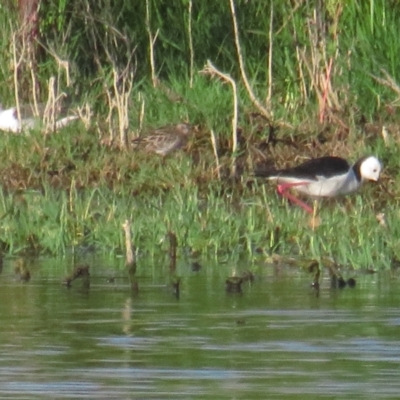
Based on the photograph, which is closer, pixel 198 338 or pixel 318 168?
pixel 198 338

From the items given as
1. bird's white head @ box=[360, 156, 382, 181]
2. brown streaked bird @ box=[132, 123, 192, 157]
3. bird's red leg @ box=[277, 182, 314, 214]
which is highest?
brown streaked bird @ box=[132, 123, 192, 157]

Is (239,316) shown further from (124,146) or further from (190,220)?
(124,146)

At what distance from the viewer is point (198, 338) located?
260 inches

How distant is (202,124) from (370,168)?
6.91ft

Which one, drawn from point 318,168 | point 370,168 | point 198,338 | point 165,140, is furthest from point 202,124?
point 198,338

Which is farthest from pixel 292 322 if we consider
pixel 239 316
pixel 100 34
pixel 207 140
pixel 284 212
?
pixel 100 34

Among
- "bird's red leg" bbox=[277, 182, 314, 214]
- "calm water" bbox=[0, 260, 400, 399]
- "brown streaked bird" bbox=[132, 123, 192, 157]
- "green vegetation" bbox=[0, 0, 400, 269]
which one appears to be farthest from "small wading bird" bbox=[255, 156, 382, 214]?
"calm water" bbox=[0, 260, 400, 399]

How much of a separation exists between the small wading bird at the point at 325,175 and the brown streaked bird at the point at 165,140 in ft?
2.34

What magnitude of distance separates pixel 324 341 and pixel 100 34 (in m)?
10.0

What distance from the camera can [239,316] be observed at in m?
7.19

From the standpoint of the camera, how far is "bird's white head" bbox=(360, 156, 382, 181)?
12.2 metres

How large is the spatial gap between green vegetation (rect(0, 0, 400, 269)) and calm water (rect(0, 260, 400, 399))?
3.19ft

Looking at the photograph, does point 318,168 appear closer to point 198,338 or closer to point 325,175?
point 325,175

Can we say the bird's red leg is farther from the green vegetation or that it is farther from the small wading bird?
the green vegetation
